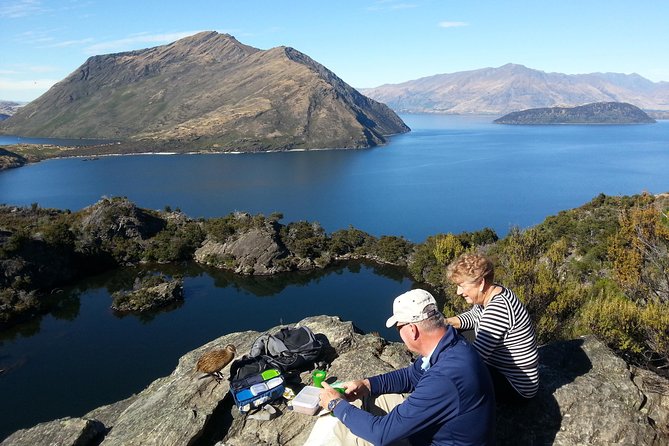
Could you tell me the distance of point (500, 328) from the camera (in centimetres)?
529

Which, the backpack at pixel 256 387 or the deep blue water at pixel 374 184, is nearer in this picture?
the backpack at pixel 256 387

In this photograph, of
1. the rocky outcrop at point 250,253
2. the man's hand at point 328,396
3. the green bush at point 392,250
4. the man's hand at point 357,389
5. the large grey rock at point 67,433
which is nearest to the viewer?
the man's hand at point 328,396

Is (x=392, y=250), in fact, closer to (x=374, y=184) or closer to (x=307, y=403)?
(x=307, y=403)

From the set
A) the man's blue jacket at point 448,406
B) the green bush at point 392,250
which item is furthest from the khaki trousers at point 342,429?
the green bush at point 392,250

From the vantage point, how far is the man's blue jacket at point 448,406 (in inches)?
151

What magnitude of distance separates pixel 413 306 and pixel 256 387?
14.4ft

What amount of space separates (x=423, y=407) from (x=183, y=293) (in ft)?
156

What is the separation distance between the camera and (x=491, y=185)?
115562mm

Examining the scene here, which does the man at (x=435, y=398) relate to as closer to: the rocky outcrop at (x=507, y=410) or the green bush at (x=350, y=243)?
the rocky outcrop at (x=507, y=410)

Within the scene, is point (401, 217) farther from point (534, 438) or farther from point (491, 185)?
point (534, 438)

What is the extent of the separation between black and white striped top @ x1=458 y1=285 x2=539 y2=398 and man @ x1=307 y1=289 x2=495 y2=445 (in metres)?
1.36

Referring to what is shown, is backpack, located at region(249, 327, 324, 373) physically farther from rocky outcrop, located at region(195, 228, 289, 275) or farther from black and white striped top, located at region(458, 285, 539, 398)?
rocky outcrop, located at region(195, 228, 289, 275)

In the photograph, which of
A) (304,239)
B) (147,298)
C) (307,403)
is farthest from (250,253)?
(307,403)

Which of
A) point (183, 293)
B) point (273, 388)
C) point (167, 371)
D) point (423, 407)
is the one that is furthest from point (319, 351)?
point (183, 293)
